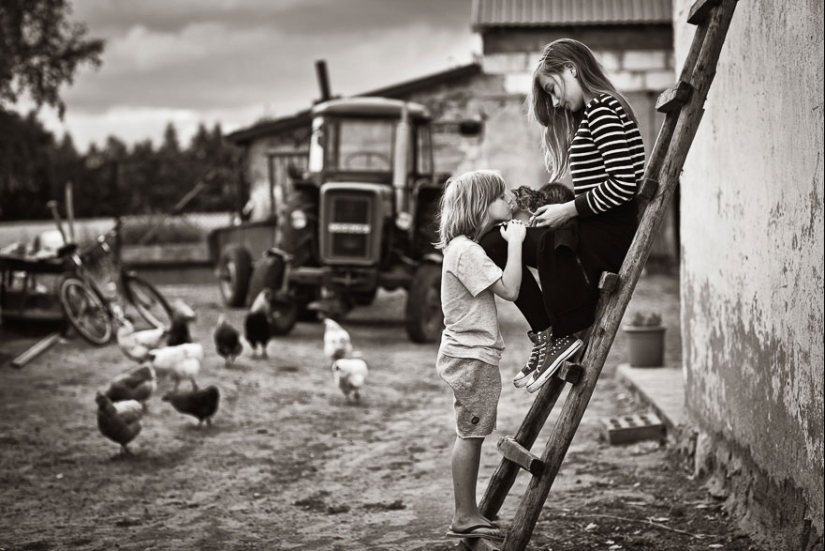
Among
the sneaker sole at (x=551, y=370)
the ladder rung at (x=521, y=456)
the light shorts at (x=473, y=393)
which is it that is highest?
the sneaker sole at (x=551, y=370)

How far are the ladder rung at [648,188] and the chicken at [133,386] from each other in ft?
13.3

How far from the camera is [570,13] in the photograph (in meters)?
15.5

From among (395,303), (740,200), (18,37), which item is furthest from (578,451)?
(18,37)

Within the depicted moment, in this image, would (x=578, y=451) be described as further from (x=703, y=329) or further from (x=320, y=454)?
(x=320, y=454)

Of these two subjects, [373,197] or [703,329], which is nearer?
[703,329]

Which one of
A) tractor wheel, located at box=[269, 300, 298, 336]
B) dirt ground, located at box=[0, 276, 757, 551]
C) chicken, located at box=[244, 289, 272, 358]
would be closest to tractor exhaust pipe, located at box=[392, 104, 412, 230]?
tractor wheel, located at box=[269, 300, 298, 336]

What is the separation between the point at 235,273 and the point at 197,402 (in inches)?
245

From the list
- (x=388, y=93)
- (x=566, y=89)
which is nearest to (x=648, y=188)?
(x=566, y=89)

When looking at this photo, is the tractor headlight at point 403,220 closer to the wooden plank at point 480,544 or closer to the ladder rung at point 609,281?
the wooden plank at point 480,544

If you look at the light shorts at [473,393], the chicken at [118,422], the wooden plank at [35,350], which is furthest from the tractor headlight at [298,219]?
the light shorts at [473,393]

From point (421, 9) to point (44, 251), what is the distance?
391 inches

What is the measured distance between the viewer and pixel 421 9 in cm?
1772

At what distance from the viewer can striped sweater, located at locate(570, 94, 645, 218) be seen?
3023mm

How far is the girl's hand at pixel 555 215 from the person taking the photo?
309 centimetres
